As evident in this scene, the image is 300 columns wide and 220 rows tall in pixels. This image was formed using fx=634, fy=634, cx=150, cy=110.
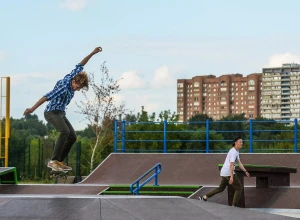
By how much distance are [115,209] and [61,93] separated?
6.53 feet

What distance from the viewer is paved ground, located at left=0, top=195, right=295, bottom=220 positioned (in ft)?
28.5

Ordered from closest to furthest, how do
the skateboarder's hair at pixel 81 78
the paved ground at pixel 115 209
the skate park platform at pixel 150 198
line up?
the paved ground at pixel 115 209 < the skate park platform at pixel 150 198 < the skateboarder's hair at pixel 81 78

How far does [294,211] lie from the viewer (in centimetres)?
1449

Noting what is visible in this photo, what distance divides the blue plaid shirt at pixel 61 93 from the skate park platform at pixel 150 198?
1.39 m

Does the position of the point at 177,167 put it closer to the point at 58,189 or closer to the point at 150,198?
the point at 58,189

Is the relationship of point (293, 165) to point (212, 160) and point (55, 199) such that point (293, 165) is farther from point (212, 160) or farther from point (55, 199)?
point (55, 199)

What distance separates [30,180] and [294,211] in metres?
15.8

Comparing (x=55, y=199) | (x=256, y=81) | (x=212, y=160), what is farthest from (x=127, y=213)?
(x=256, y=81)

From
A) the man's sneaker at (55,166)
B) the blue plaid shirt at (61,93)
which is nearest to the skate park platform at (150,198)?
the man's sneaker at (55,166)

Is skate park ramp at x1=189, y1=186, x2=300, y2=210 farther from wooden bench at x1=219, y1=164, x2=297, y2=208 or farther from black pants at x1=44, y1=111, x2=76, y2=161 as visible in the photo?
black pants at x1=44, y1=111, x2=76, y2=161

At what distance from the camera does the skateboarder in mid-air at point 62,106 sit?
31.3 ft

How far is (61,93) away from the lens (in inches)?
379

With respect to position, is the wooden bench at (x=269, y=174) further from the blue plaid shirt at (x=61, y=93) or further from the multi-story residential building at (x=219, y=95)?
the multi-story residential building at (x=219, y=95)

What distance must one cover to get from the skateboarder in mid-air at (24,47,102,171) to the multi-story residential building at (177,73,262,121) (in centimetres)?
14722
